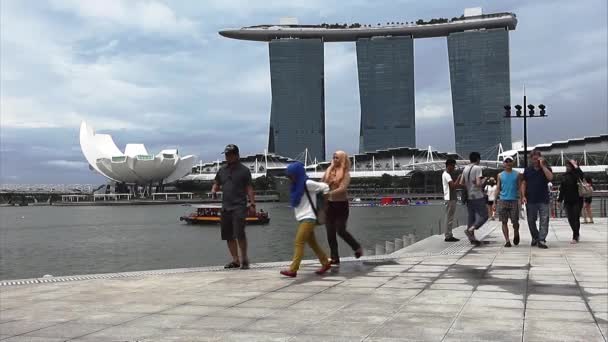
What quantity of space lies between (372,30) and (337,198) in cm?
16631

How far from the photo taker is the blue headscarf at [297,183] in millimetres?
6586

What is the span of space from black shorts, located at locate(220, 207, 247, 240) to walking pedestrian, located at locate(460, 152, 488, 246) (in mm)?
4296

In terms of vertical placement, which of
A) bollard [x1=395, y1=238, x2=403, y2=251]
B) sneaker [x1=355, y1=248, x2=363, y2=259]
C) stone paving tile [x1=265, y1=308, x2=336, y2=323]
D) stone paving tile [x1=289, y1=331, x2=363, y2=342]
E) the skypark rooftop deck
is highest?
the skypark rooftop deck

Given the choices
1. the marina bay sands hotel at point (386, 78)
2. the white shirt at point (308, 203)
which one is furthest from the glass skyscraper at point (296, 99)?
the white shirt at point (308, 203)

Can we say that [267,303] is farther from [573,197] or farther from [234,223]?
[573,197]

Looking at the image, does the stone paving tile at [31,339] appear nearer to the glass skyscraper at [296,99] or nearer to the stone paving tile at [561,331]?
the stone paving tile at [561,331]

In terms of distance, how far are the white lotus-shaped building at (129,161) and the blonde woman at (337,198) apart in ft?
406

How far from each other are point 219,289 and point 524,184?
18.7 feet

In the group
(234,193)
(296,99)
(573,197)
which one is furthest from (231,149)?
(296,99)

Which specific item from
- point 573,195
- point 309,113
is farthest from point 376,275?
point 309,113

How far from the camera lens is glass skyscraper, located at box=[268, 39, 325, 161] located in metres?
163

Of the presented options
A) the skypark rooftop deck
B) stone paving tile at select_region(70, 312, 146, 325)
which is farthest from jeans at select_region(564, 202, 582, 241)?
the skypark rooftop deck

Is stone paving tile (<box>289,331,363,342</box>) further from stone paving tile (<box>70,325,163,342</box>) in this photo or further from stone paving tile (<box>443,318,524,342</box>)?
stone paving tile (<box>70,325,163,342</box>)

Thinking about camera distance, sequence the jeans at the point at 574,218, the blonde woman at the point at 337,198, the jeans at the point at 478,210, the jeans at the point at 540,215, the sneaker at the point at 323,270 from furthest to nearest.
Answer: the jeans at the point at 574,218
the jeans at the point at 478,210
the jeans at the point at 540,215
the blonde woman at the point at 337,198
the sneaker at the point at 323,270
